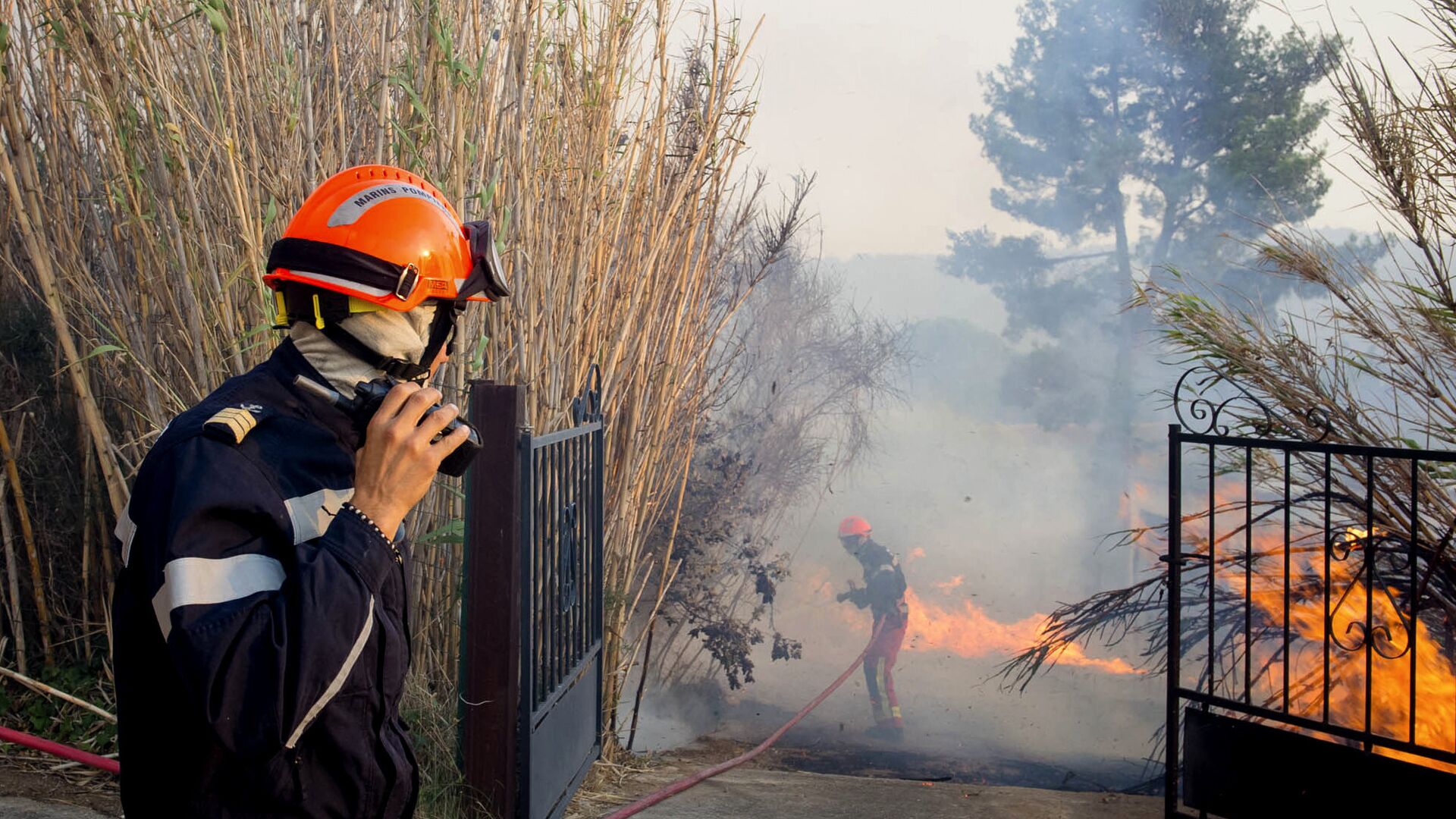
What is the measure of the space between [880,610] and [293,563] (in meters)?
10.3

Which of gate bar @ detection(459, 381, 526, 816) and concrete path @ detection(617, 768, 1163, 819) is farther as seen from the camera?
concrete path @ detection(617, 768, 1163, 819)

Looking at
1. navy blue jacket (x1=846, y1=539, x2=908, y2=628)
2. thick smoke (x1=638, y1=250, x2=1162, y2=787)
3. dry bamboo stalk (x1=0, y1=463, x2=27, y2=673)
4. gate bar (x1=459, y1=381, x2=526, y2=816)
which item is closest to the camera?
gate bar (x1=459, y1=381, x2=526, y2=816)

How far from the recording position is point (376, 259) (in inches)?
64.9

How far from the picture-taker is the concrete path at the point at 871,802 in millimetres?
4500

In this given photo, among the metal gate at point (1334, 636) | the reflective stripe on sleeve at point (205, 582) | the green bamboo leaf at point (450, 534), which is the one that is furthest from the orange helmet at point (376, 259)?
the metal gate at point (1334, 636)

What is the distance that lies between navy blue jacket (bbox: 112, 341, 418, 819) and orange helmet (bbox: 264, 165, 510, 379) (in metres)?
0.14

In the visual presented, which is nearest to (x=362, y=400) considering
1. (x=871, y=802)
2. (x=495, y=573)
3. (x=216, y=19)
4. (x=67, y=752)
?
(x=495, y=573)

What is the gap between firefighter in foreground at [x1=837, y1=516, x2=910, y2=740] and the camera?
422 inches

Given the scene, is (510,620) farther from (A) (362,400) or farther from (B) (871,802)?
(B) (871,802)

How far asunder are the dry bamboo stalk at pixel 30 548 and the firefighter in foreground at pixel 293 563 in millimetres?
3156

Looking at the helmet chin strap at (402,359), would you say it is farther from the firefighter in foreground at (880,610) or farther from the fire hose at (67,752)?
the firefighter in foreground at (880,610)

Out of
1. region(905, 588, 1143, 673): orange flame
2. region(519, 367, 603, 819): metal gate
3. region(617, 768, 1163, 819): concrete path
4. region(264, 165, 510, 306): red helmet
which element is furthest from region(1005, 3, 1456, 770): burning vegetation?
region(905, 588, 1143, 673): orange flame

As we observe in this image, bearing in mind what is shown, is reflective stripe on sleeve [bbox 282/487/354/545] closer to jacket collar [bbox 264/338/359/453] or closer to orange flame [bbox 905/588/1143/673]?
jacket collar [bbox 264/338/359/453]

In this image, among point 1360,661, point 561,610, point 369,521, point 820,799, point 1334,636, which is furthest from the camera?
point 1360,661
